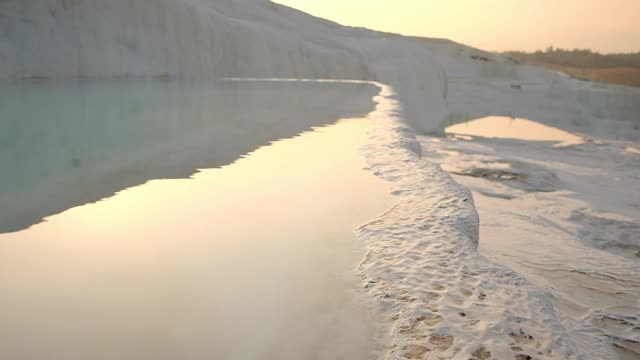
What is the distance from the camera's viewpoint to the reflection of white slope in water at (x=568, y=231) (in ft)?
9.60

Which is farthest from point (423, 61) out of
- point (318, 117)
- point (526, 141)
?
point (318, 117)

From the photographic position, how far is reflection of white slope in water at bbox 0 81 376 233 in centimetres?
386

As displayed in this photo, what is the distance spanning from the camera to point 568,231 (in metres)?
4.70

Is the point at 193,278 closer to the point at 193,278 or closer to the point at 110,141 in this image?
the point at 193,278

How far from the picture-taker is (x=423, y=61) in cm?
4709

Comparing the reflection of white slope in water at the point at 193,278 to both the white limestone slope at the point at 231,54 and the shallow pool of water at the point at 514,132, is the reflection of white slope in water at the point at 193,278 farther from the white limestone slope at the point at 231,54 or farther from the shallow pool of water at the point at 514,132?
the shallow pool of water at the point at 514,132

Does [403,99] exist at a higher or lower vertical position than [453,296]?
lower

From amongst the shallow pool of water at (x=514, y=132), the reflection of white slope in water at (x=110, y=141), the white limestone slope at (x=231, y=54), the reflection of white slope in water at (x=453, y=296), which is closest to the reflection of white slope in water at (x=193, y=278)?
the reflection of white slope in water at (x=453, y=296)

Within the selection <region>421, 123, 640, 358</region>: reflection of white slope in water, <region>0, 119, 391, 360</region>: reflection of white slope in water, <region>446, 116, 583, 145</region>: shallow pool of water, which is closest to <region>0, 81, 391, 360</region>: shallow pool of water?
<region>0, 119, 391, 360</region>: reflection of white slope in water

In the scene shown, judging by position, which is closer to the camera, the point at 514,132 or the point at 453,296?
the point at 453,296

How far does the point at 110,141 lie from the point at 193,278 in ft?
15.2

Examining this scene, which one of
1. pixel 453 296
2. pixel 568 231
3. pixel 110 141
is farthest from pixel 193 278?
pixel 110 141

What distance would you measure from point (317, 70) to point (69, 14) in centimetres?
1688

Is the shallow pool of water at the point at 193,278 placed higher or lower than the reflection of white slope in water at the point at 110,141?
higher
